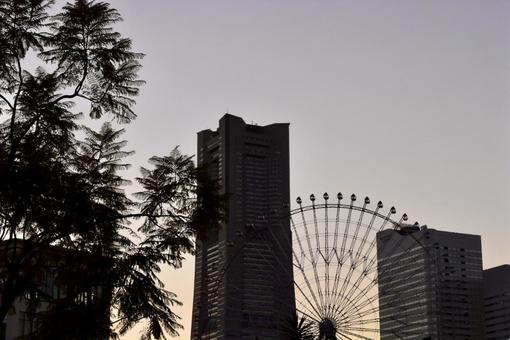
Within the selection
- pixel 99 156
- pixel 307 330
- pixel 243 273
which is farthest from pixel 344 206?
pixel 243 273

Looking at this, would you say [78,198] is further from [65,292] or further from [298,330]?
[298,330]

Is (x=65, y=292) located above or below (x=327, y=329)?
below

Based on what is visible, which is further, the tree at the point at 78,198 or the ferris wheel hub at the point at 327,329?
the ferris wheel hub at the point at 327,329

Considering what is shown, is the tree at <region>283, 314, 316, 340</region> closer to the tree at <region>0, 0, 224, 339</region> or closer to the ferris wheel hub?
the ferris wheel hub

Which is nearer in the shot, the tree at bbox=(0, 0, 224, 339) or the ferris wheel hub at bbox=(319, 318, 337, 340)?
the tree at bbox=(0, 0, 224, 339)

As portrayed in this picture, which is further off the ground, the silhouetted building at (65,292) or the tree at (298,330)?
the tree at (298,330)

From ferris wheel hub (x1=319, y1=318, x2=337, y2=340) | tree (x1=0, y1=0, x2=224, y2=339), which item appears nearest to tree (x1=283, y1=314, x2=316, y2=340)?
ferris wheel hub (x1=319, y1=318, x2=337, y2=340)

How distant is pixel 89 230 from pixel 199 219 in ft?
8.34

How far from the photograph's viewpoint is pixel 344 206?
83.2m

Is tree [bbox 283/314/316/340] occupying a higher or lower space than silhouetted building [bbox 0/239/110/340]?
higher

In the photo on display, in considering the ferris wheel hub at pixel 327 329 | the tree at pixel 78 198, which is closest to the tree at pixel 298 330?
the ferris wheel hub at pixel 327 329

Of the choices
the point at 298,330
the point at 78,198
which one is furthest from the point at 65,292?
the point at 298,330

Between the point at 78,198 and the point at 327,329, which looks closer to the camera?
the point at 78,198

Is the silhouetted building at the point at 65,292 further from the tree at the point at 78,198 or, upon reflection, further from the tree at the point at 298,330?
the tree at the point at 298,330
